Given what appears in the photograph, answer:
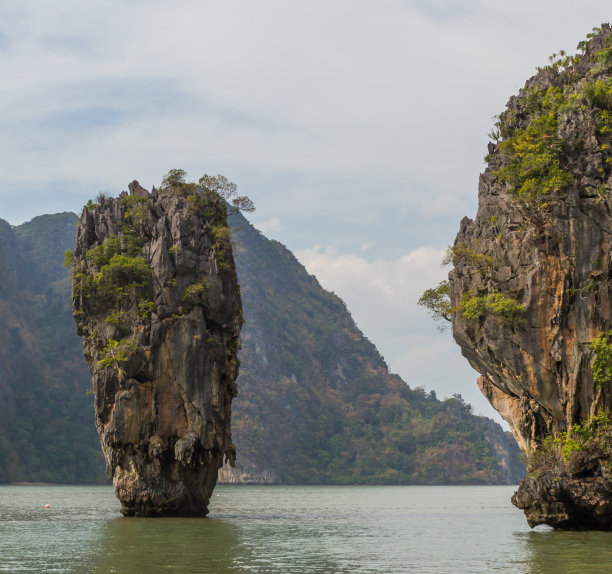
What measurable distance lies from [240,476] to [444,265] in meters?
133

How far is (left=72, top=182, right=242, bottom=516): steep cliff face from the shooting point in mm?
40031

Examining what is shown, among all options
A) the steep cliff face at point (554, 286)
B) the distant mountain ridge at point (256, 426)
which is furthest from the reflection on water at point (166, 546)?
the distant mountain ridge at point (256, 426)

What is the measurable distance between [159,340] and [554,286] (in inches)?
741

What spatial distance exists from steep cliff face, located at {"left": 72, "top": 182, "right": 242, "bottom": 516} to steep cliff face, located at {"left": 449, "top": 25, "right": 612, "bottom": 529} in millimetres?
13186

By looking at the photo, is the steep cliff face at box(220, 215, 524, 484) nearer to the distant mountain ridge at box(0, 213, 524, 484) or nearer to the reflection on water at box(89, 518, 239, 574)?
the distant mountain ridge at box(0, 213, 524, 484)

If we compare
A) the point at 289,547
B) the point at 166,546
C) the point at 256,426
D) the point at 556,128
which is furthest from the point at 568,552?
the point at 256,426

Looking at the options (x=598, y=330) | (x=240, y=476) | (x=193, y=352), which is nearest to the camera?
(x=598, y=330)

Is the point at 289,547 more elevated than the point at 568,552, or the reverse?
the point at 568,552

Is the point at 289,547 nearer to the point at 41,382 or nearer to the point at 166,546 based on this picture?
the point at 166,546

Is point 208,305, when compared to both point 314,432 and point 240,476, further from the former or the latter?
point 314,432

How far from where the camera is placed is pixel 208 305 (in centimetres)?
4209

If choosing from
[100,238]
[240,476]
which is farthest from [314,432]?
[100,238]

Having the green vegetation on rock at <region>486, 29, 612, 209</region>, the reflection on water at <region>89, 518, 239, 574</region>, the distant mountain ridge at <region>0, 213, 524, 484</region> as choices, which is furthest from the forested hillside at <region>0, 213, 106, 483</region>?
the green vegetation on rock at <region>486, 29, 612, 209</region>

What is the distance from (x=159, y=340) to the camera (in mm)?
40750
